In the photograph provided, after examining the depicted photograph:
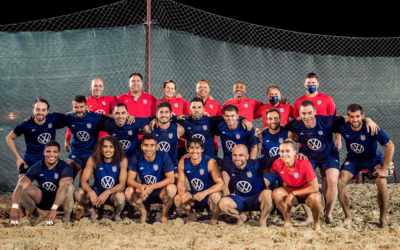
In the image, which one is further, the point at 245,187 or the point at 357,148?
the point at 357,148

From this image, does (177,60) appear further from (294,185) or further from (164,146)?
(294,185)

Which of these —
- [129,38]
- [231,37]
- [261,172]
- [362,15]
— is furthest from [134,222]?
[362,15]

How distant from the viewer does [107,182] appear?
4547mm

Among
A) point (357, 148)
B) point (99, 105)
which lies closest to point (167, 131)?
point (99, 105)

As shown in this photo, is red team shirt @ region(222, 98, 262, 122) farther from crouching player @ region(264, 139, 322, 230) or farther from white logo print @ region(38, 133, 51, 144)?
white logo print @ region(38, 133, 51, 144)

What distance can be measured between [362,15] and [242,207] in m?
9.11

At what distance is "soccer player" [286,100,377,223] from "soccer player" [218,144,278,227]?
61cm

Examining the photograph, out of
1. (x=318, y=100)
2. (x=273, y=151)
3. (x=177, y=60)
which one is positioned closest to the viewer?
(x=273, y=151)

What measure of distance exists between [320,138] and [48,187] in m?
3.39

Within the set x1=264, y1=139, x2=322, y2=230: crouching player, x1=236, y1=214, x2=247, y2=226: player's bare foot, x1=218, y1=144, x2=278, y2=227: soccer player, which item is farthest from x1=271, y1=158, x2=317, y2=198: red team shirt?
x1=236, y1=214, x2=247, y2=226: player's bare foot

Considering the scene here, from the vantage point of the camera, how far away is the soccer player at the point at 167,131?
480 cm

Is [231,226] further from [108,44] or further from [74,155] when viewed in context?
[108,44]

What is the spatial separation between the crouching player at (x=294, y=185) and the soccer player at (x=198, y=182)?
69 cm

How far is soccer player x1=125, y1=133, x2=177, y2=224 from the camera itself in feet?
14.6
